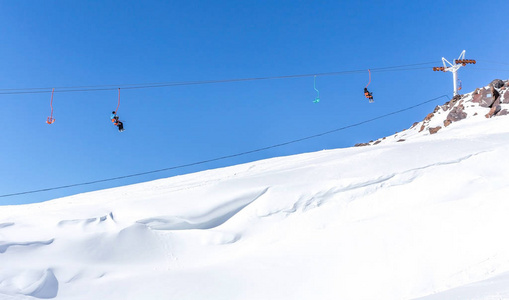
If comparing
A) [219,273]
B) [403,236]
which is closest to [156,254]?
[219,273]

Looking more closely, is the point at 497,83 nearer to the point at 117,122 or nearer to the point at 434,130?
the point at 434,130

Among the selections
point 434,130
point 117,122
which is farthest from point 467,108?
point 117,122

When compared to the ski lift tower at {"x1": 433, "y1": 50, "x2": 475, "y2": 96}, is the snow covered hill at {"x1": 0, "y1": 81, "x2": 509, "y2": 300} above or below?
below

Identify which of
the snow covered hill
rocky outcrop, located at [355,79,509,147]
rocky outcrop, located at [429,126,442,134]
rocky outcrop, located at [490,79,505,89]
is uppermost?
rocky outcrop, located at [490,79,505,89]

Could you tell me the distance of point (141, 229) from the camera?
8016mm

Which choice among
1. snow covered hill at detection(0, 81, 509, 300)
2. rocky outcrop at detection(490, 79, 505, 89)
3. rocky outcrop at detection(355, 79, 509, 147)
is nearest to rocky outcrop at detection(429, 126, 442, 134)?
rocky outcrop at detection(355, 79, 509, 147)

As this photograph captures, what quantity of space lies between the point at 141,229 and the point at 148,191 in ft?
9.36

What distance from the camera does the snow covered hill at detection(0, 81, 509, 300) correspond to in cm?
620

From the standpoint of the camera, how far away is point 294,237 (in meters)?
7.67

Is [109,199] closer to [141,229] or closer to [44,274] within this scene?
[141,229]

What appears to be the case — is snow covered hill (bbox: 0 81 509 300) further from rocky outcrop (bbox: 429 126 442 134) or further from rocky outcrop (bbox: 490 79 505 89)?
rocky outcrop (bbox: 490 79 505 89)

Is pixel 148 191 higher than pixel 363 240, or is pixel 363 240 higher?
pixel 148 191

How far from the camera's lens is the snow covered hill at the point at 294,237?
6195 mm

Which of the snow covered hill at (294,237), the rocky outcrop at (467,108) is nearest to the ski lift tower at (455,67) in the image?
the rocky outcrop at (467,108)
